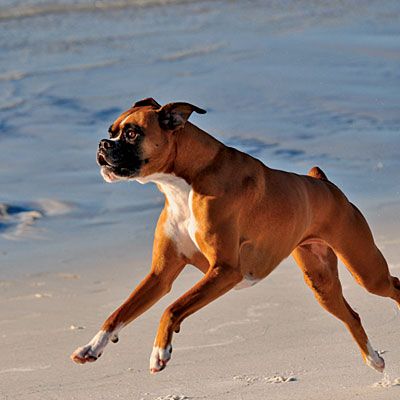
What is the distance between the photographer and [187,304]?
639cm

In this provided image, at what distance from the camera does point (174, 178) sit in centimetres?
661

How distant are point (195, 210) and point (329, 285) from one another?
5.01ft

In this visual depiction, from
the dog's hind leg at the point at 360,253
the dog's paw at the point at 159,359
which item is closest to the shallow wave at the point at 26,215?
the dog's hind leg at the point at 360,253

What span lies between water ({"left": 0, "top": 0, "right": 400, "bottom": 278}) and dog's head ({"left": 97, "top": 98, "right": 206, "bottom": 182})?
159 inches

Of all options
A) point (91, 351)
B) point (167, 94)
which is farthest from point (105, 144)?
point (167, 94)

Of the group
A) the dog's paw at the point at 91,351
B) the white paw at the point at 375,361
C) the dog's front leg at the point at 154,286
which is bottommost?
the white paw at the point at 375,361

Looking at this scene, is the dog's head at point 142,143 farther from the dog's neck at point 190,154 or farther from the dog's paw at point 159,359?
the dog's paw at point 159,359

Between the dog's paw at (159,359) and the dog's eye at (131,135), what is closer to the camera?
the dog's paw at (159,359)

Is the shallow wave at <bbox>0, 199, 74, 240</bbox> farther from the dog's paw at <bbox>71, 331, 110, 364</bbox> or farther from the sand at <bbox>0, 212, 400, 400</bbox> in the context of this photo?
the dog's paw at <bbox>71, 331, 110, 364</bbox>

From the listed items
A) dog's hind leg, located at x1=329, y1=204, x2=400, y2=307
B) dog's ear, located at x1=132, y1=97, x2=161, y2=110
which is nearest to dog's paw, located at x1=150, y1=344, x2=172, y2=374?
dog's ear, located at x1=132, y1=97, x2=161, y2=110

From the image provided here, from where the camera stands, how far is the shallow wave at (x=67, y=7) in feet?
76.4

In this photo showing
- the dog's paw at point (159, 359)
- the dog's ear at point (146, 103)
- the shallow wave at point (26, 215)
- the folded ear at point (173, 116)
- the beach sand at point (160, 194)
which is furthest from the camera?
the shallow wave at point (26, 215)

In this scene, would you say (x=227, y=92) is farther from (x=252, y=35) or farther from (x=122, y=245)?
(x=122, y=245)

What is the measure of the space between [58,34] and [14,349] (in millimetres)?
13912
